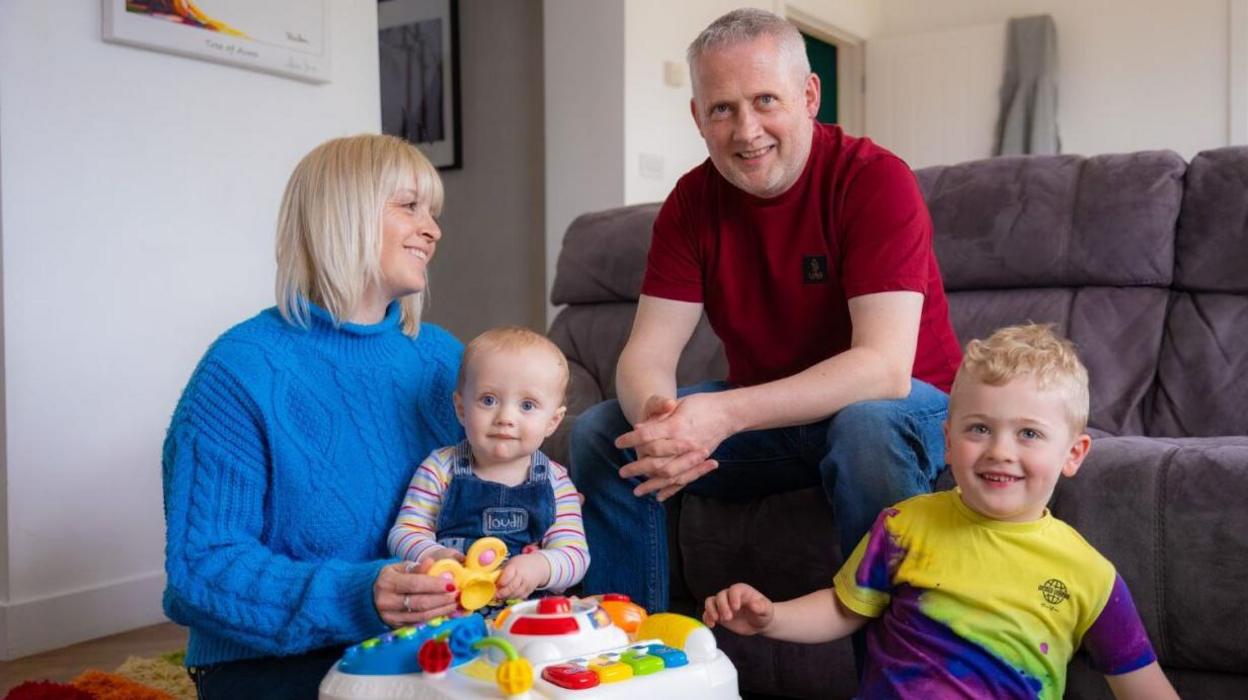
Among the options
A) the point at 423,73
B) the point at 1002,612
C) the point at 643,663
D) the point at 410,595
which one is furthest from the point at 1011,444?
the point at 423,73

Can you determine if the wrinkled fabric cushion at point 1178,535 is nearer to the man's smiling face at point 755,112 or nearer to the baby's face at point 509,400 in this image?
the man's smiling face at point 755,112

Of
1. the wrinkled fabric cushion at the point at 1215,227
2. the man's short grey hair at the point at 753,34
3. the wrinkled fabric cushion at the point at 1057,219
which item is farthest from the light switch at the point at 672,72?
the man's short grey hair at the point at 753,34

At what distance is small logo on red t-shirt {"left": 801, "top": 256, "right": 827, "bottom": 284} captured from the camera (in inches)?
68.0

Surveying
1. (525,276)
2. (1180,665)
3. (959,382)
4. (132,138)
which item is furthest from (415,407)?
(525,276)

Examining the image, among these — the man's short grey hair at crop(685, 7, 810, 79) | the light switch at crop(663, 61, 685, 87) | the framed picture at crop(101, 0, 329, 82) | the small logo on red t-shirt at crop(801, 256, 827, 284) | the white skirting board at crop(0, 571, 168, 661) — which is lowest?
the white skirting board at crop(0, 571, 168, 661)

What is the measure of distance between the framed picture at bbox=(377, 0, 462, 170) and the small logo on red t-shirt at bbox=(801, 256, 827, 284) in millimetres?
3633

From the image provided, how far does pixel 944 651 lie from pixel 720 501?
2.13 ft

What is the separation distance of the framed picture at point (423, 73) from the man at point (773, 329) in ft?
11.2

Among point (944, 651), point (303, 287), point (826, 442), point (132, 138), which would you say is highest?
point (132, 138)

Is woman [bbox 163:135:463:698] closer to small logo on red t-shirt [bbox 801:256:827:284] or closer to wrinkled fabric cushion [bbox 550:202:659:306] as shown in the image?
small logo on red t-shirt [bbox 801:256:827:284]

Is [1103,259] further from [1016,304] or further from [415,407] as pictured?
[415,407]

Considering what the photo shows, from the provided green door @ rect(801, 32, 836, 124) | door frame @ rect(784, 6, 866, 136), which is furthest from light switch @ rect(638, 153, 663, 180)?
door frame @ rect(784, 6, 866, 136)

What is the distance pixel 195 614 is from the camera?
138cm

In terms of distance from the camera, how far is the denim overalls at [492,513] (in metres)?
1.51
